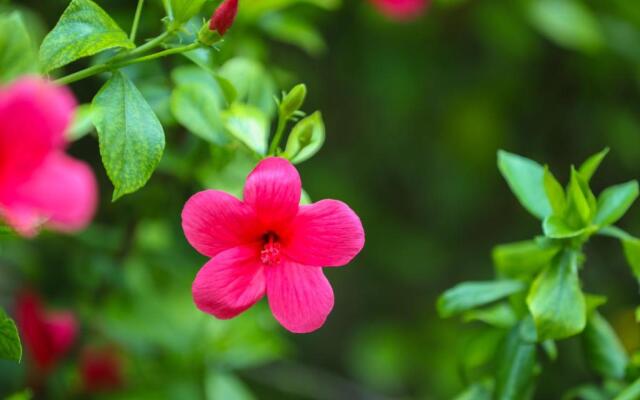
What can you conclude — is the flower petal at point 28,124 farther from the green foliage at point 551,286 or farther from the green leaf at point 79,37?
the green foliage at point 551,286

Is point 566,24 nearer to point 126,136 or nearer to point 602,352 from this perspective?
point 602,352

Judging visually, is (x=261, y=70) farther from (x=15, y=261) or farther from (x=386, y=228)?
(x=386, y=228)

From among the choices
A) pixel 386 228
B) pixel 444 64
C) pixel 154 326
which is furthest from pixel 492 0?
pixel 154 326

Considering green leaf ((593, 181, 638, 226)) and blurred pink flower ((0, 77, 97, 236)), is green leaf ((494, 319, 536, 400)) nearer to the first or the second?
green leaf ((593, 181, 638, 226))

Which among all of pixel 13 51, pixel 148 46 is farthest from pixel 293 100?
pixel 13 51

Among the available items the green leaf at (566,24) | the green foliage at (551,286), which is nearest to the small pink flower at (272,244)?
the green foliage at (551,286)

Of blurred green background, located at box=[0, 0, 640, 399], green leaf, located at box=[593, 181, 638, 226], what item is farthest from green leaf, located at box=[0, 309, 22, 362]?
green leaf, located at box=[593, 181, 638, 226]
